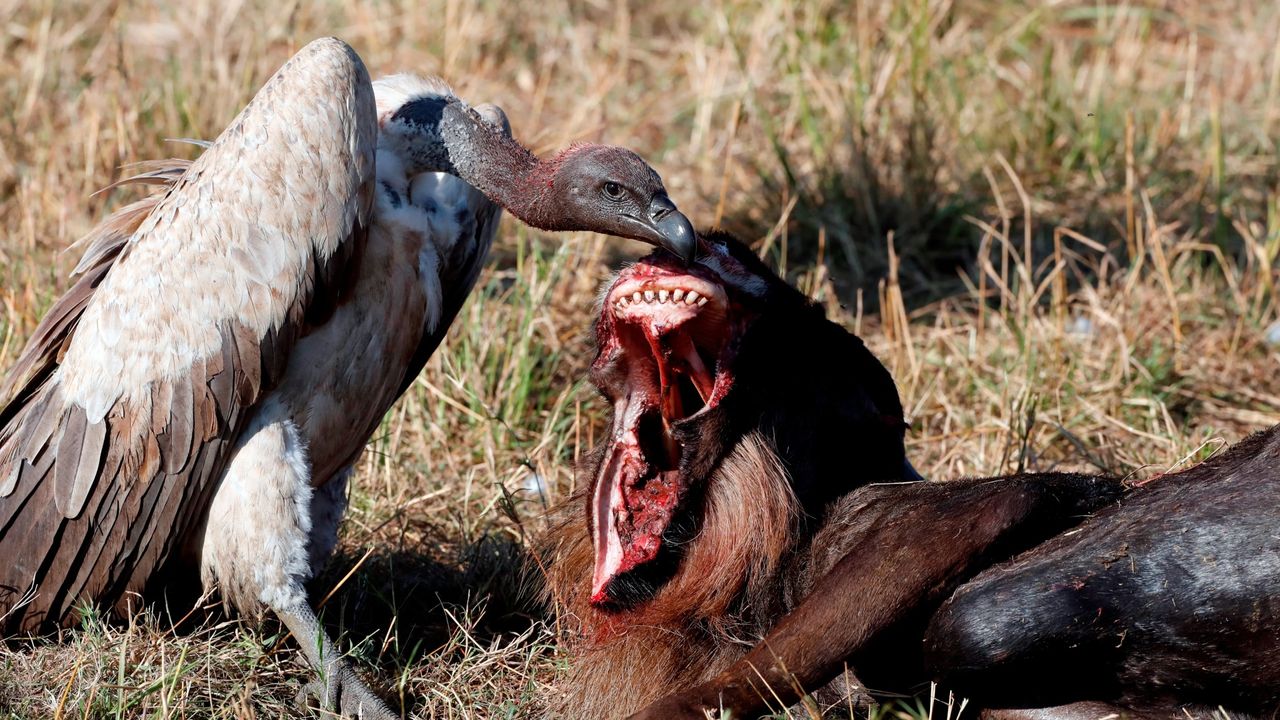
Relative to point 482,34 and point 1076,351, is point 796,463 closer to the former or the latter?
point 1076,351

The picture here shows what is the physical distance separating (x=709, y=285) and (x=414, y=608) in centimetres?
126

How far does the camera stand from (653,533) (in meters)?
2.85

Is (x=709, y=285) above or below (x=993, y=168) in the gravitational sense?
above

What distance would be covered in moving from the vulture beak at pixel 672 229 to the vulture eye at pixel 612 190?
11 cm

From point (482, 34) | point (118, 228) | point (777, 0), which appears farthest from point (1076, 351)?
point (482, 34)

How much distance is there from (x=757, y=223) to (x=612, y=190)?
2336 millimetres

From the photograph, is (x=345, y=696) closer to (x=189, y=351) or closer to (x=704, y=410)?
(x=189, y=351)

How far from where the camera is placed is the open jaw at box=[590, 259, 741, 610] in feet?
9.16

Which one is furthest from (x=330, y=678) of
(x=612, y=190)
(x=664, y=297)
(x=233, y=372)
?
(x=612, y=190)

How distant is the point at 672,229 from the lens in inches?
118

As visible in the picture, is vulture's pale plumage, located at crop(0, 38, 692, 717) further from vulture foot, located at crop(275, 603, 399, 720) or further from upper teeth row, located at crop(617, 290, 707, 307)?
upper teeth row, located at crop(617, 290, 707, 307)

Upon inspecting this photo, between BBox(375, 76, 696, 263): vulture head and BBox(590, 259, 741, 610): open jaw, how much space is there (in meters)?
0.42

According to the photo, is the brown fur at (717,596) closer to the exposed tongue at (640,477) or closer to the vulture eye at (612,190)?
the exposed tongue at (640,477)

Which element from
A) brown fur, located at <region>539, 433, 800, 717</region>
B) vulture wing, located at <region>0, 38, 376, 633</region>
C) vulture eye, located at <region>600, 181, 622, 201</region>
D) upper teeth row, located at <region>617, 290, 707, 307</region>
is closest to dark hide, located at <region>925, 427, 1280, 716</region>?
brown fur, located at <region>539, 433, 800, 717</region>
